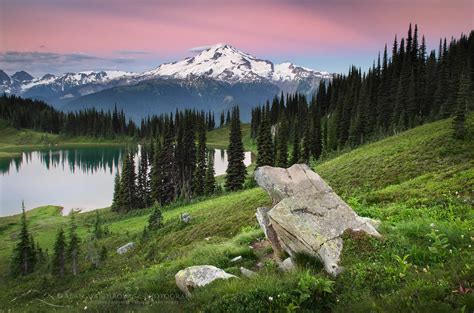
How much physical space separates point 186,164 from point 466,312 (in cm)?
7881

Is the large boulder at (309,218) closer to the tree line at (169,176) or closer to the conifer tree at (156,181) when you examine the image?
the tree line at (169,176)

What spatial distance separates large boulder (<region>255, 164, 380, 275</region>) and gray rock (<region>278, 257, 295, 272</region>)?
0.29 m

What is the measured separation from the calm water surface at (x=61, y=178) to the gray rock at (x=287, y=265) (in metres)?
77.8

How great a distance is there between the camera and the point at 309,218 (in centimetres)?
1148

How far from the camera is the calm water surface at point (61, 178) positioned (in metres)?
84.8

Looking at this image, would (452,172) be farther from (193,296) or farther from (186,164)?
(186,164)

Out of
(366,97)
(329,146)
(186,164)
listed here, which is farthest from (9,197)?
(366,97)

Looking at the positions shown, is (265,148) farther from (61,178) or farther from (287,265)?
(61,178)

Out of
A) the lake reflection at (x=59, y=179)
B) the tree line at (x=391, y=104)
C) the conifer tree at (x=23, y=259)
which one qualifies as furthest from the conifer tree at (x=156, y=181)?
the conifer tree at (x=23, y=259)

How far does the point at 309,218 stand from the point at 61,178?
399 ft

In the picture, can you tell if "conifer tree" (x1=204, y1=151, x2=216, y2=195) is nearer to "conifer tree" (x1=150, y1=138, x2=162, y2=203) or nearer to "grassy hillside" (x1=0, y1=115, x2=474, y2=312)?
"conifer tree" (x1=150, y1=138, x2=162, y2=203)

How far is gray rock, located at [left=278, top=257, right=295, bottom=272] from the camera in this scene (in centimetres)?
1042

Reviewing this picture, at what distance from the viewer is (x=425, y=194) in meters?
18.3

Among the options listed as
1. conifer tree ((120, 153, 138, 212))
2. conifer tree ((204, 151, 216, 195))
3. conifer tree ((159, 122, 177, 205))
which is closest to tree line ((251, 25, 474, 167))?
conifer tree ((204, 151, 216, 195))
